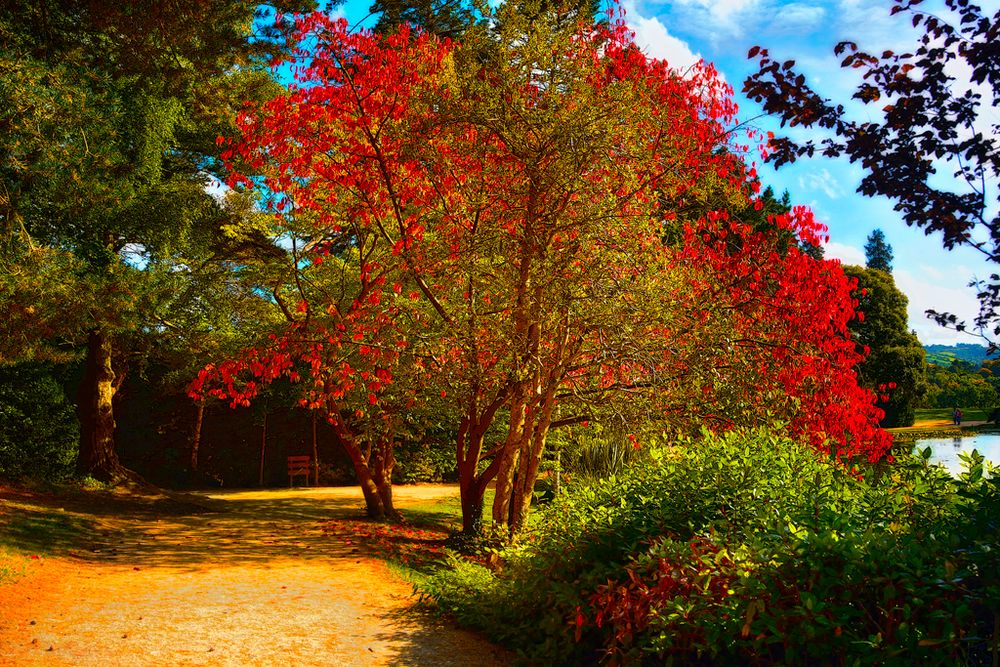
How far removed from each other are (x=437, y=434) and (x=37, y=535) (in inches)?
263

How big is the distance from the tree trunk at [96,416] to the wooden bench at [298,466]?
14.6ft

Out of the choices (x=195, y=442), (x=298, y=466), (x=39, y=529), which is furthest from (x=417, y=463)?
(x=39, y=529)

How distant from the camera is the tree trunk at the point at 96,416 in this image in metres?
15.0

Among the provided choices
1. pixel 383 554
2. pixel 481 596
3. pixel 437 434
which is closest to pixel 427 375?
pixel 383 554

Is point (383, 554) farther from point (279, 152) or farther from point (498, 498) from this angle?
point (279, 152)

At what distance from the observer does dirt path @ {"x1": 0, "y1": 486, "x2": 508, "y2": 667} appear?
5.46 meters

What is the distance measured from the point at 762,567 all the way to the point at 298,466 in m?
16.7

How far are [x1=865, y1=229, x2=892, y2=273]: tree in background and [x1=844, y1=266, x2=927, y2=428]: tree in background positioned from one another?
44.2 m

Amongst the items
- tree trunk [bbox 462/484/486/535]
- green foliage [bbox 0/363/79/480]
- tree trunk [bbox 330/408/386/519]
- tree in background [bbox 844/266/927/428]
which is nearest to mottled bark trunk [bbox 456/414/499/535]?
tree trunk [bbox 462/484/486/535]

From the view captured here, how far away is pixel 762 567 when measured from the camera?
12.6 ft

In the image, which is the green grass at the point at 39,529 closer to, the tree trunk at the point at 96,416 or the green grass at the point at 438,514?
the tree trunk at the point at 96,416

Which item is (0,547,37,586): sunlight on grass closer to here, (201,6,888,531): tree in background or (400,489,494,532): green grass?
(201,6,888,531): tree in background

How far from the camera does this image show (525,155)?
25.0 feet

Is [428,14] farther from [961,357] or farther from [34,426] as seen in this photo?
[961,357]
